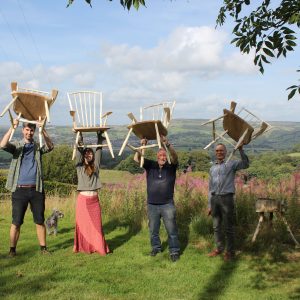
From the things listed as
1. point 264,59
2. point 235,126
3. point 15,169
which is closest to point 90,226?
point 15,169

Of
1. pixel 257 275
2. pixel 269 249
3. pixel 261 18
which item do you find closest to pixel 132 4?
pixel 261 18

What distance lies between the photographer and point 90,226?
7.65 meters

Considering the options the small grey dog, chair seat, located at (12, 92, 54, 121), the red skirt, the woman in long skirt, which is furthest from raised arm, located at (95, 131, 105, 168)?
the small grey dog

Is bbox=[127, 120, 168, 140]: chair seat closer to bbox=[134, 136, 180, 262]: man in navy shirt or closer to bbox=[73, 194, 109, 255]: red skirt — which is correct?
bbox=[134, 136, 180, 262]: man in navy shirt

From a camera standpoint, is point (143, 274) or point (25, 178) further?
point (25, 178)

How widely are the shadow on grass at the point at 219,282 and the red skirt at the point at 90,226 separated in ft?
7.07

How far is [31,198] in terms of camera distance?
23.3ft

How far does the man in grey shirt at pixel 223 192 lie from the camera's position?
24.0ft

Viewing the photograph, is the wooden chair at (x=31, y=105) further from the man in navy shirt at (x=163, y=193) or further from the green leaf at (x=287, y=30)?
the green leaf at (x=287, y=30)

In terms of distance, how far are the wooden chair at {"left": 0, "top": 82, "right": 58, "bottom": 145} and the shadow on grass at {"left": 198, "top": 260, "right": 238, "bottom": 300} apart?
3.33m

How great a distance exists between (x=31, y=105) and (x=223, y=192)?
350 cm

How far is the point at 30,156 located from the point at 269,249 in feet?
15.2

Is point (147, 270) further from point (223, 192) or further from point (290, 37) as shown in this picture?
point (290, 37)

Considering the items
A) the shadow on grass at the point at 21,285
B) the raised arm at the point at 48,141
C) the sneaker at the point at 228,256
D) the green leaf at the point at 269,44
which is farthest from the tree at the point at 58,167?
the green leaf at the point at 269,44
